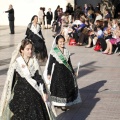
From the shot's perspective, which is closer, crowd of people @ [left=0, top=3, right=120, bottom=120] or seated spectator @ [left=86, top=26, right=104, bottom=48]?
crowd of people @ [left=0, top=3, right=120, bottom=120]

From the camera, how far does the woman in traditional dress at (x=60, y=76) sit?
259 inches

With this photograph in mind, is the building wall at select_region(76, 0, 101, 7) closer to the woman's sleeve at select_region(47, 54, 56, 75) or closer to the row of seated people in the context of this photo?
the row of seated people

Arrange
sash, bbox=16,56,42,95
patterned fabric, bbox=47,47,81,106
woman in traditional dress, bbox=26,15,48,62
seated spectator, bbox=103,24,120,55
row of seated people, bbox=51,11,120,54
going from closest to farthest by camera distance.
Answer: sash, bbox=16,56,42,95 → patterned fabric, bbox=47,47,81,106 → woman in traditional dress, bbox=26,15,48,62 → seated spectator, bbox=103,24,120,55 → row of seated people, bbox=51,11,120,54

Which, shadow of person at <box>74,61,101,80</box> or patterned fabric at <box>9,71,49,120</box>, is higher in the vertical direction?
patterned fabric at <box>9,71,49,120</box>

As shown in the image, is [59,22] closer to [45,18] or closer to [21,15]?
[45,18]

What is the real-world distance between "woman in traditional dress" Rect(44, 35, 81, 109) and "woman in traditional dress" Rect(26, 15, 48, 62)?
3.99 meters

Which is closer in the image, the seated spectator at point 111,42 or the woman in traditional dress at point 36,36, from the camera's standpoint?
the woman in traditional dress at point 36,36

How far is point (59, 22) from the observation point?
2092cm

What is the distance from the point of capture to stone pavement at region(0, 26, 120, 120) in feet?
21.8

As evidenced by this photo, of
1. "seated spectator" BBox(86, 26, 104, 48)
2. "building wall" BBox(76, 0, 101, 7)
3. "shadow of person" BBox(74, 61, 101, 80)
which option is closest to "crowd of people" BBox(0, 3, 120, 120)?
"shadow of person" BBox(74, 61, 101, 80)

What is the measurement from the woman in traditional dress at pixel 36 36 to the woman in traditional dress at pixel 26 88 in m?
5.57

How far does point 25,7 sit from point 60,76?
834 inches

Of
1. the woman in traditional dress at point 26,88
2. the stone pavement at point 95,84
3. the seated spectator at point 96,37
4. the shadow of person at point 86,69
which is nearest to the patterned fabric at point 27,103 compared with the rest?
the woman in traditional dress at point 26,88

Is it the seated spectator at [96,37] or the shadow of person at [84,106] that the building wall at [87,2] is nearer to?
the seated spectator at [96,37]
